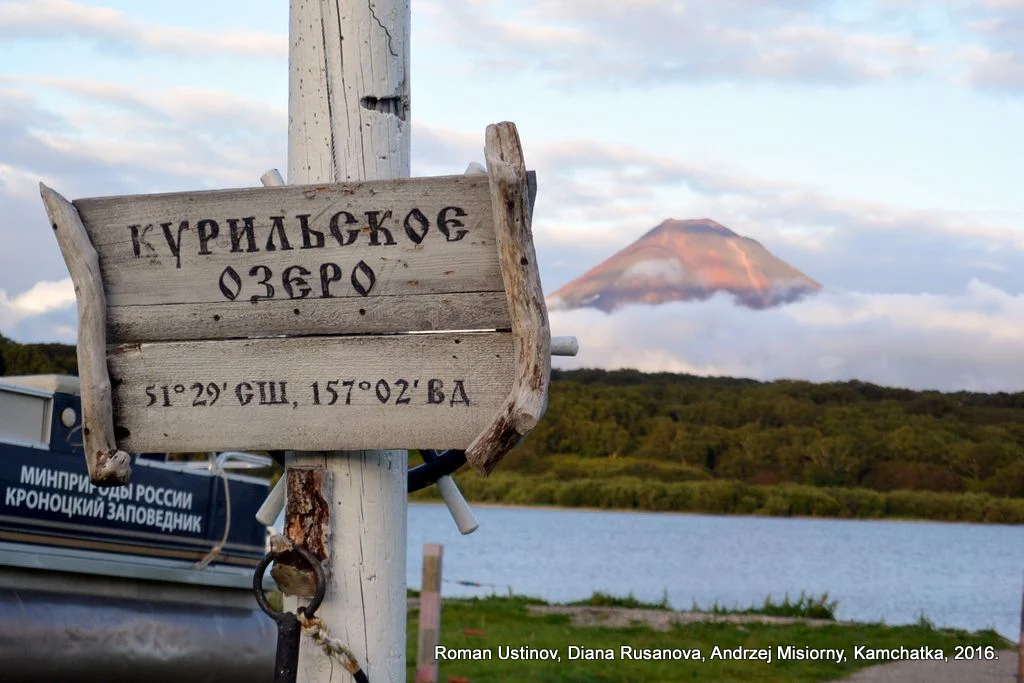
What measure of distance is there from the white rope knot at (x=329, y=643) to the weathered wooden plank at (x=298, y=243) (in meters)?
0.71

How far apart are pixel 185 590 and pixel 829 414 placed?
6840 cm

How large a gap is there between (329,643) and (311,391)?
22.2 inches

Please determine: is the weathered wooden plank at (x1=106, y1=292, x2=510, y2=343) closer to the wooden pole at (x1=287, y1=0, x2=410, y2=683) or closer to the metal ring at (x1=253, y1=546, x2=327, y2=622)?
the wooden pole at (x1=287, y1=0, x2=410, y2=683)

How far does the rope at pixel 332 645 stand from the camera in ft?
8.91

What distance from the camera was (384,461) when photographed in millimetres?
2828

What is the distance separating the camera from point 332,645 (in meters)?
2.72

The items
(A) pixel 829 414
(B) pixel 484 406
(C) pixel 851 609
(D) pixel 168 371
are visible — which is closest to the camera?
(B) pixel 484 406

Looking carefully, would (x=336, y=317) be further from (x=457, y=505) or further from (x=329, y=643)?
(x=329, y=643)

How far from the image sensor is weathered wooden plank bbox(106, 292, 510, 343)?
2.56 metres

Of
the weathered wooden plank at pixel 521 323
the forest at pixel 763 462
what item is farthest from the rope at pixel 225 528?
the forest at pixel 763 462

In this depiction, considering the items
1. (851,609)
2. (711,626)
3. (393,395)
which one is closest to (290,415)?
(393,395)

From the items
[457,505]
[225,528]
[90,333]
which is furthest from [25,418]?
[457,505]

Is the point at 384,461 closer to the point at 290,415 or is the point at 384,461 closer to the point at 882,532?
the point at 290,415

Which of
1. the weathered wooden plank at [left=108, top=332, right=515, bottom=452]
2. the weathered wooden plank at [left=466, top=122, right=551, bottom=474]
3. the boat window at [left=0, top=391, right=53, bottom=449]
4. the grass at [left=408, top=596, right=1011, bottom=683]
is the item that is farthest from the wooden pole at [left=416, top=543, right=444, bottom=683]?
the weathered wooden plank at [left=466, top=122, right=551, bottom=474]
